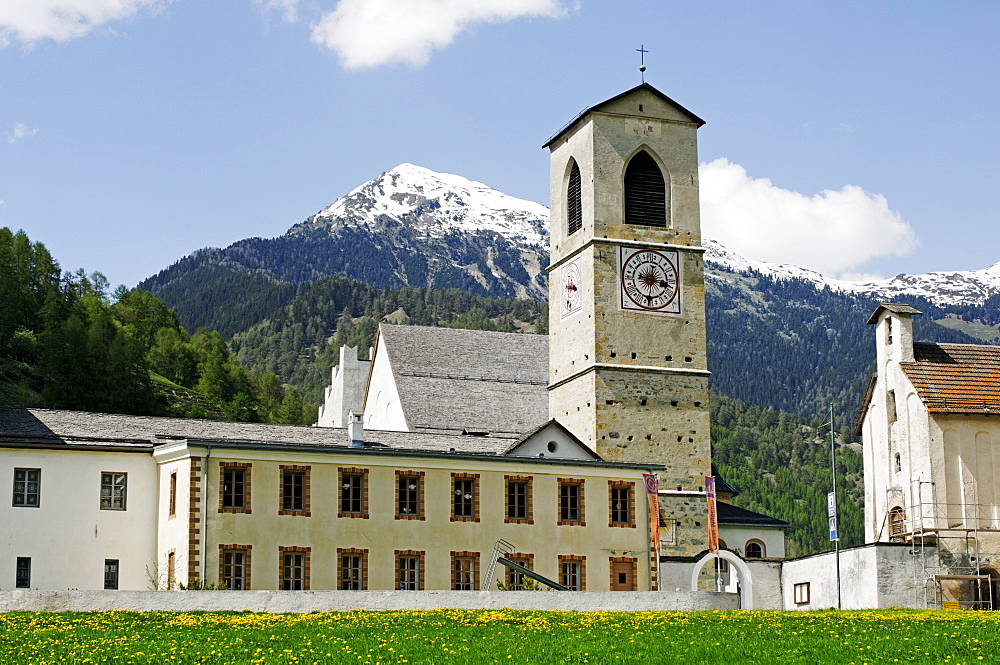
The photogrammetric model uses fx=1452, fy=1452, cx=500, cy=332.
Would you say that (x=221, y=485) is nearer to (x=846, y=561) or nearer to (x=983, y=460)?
(x=846, y=561)

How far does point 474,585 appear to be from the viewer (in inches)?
2021

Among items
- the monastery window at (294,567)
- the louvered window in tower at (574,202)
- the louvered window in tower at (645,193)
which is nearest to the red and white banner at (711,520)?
the louvered window in tower at (645,193)

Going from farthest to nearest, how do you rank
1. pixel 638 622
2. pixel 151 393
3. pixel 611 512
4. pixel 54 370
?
pixel 151 393, pixel 54 370, pixel 611 512, pixel 638 622

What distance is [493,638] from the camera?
3155 centimetres

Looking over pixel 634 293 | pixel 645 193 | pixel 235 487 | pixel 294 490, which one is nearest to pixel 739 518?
pixel 634 293

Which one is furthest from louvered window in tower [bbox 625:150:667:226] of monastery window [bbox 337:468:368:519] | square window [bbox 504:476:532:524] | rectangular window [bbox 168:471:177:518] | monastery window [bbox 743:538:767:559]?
rectangular window [bbox 168:471:177:518]

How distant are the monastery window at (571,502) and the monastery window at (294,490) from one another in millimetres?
9727

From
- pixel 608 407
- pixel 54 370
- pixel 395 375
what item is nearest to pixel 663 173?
pixel 608 407

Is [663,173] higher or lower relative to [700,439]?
higher

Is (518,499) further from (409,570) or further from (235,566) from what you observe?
(235,566)

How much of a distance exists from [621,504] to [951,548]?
43.3ft

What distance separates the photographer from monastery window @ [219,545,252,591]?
48406mm

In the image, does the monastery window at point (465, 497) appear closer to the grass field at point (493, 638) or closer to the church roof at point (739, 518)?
the grass field at point (493, 638)

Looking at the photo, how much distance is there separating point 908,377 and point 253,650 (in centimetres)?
3797
